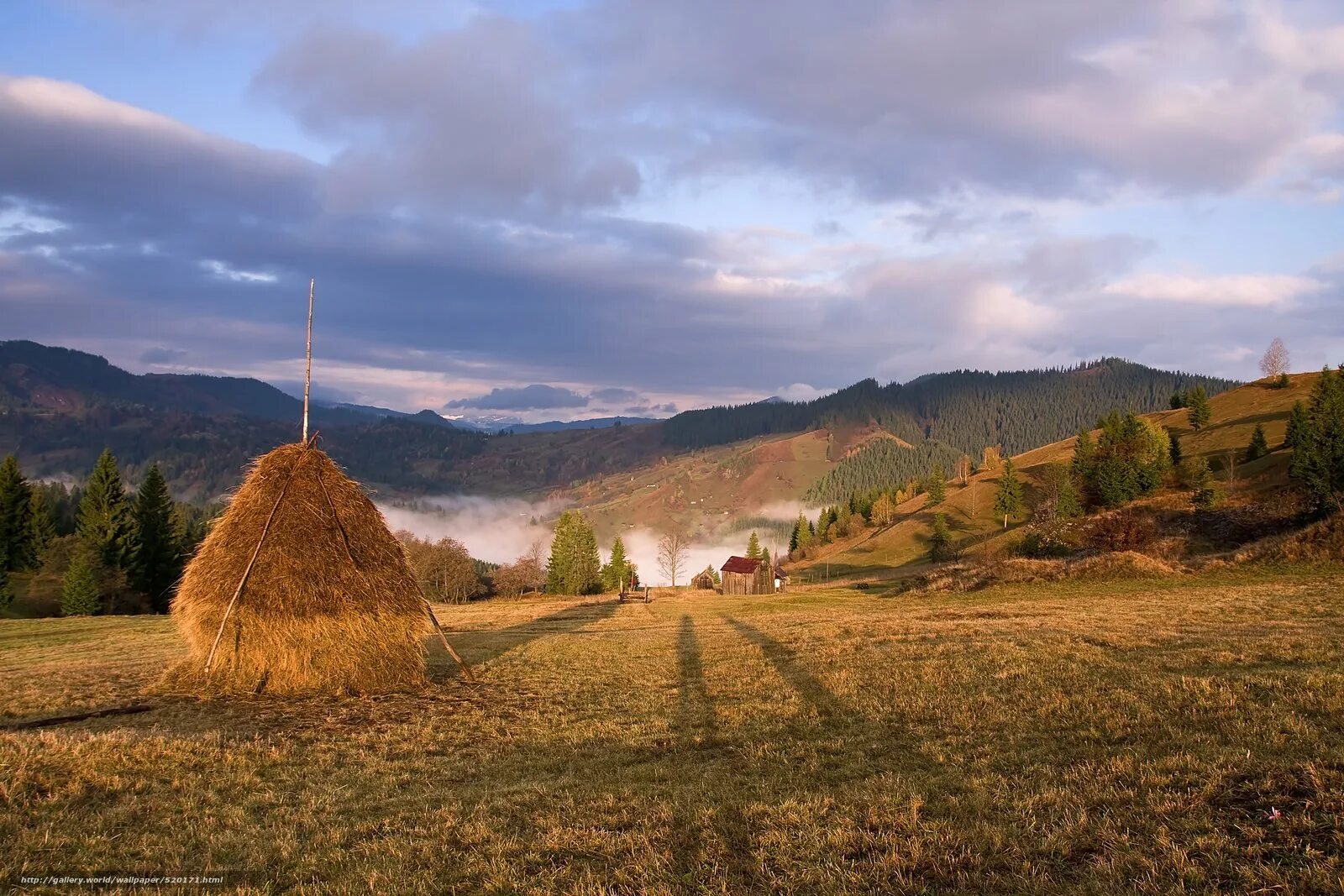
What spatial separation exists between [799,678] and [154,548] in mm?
73676

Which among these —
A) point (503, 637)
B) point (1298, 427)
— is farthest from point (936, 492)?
point (503, 637)

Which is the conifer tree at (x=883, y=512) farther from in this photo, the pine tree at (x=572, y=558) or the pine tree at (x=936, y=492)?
the pine tree at (x=572, y=558)

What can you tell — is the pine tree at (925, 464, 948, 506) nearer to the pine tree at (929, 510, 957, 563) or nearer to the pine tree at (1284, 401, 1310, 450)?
the pine tree at (929, 510, 957, 563)

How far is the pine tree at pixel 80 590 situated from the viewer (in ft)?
188

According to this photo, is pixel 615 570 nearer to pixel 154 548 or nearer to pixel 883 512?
pixel 154 548

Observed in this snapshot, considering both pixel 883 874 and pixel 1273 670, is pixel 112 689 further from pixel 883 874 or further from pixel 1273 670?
pixel 1273 670

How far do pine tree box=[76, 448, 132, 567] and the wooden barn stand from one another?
67084 millimetres

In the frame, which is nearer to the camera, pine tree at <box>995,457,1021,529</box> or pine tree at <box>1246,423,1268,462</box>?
pine tree at <box>1246,423,1268,462</box>

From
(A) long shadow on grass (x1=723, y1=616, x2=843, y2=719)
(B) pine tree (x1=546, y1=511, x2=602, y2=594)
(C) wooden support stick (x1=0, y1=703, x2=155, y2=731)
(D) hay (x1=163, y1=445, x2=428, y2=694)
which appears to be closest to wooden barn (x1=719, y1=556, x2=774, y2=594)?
(B) pine tree (x1=546, y1=511, x2=602, y2=594)

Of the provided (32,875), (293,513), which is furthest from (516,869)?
(293,513)

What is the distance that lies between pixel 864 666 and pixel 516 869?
12.8m

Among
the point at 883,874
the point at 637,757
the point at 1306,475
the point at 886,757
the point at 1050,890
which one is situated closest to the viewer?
the point at 1050,890

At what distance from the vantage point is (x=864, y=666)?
1769 cm

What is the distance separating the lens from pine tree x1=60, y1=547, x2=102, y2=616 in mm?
57250
